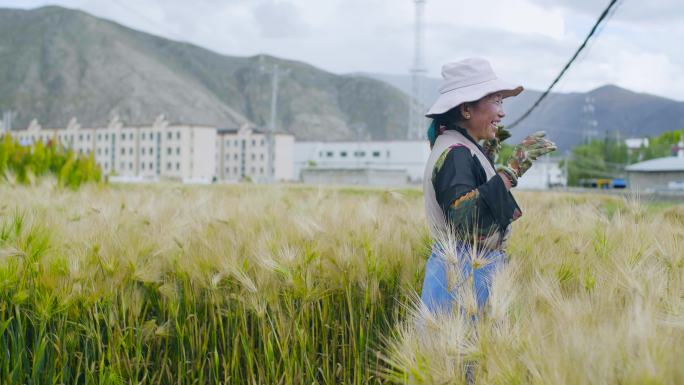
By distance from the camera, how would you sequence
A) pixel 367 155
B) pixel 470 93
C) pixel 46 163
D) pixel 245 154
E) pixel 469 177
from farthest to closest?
1. pixel 245 154
2. pixel 367 155
3. pixel 46 163
4. pixel 470 93
5. pixel 469 177

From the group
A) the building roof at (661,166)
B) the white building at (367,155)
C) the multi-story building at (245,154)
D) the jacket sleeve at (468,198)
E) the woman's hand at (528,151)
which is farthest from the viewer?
the multi-story building at (245,154)

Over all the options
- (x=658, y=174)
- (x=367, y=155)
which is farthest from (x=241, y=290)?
(x=367, y=155)

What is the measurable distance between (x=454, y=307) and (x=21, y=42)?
218005mm

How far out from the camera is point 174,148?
105438 millimetres

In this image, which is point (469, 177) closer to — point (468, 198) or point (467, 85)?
point (468, 198)

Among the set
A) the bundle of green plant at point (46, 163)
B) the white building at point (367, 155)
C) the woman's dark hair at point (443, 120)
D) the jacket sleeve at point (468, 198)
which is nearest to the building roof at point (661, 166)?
the bundle of green plant at point (46, 163)

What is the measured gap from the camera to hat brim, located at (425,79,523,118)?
284 cm

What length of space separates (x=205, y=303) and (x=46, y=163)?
9682 mm

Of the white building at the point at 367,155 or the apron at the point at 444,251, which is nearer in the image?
the apron at the point at 444,251

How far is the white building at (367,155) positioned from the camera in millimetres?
92000

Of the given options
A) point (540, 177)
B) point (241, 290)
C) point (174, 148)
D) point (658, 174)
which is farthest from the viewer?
point (174, 148)

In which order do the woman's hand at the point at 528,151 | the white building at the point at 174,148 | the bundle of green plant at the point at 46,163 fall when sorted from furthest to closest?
1. the white building at the point at 174,148
2. the bundle of green plant at the point at 46,163
3. the woman's hand at the point at 528,151

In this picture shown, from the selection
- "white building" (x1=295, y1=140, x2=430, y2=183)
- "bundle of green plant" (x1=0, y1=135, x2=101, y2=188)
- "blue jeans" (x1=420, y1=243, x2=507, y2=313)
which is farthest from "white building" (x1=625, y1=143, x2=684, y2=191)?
"white building" (x1=295, y1=140, x2=430, y2=183)

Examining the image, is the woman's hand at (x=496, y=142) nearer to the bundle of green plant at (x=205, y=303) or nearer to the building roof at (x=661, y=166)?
the bundle of green plant at (x=205, y=303)
